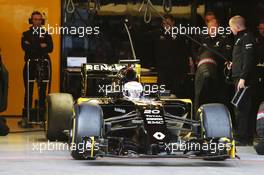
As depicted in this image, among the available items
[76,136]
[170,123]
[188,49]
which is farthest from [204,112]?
[188,49]

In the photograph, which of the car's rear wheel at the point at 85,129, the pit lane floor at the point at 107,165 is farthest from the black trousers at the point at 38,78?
the car's rear wheel at the point at 85,129

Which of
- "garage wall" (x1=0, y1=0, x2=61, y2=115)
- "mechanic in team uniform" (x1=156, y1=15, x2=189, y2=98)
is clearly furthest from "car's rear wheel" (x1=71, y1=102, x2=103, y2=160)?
"garage wall" (x1=0, y1=0, x2=61, y2=115)

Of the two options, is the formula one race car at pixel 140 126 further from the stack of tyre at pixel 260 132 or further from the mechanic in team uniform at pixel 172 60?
the mechanic in team uniform at pixel 172 60

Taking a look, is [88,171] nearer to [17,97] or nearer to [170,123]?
[170,123]

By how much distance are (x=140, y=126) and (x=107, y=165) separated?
0.76m

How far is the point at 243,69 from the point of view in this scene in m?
14.9

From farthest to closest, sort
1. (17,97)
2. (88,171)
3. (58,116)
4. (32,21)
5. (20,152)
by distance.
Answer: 1. (17,97)
2. (32,21)
3. (58,116)
4. (20,152)
5. (88,171)

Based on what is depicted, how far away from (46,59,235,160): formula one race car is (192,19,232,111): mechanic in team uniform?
2251mm

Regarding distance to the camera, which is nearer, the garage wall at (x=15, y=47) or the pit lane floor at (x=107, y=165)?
the pit lane floor at (x=107, y=165)

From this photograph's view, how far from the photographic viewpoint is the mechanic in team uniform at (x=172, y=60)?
694 inches

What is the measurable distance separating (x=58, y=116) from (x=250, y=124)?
128 inches

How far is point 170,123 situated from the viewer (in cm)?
1359

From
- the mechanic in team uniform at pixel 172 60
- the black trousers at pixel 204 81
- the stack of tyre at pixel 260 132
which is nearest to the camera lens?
the stack of tyre at pixel 260 132

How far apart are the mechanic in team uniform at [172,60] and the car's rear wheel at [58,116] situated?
3.28 m
